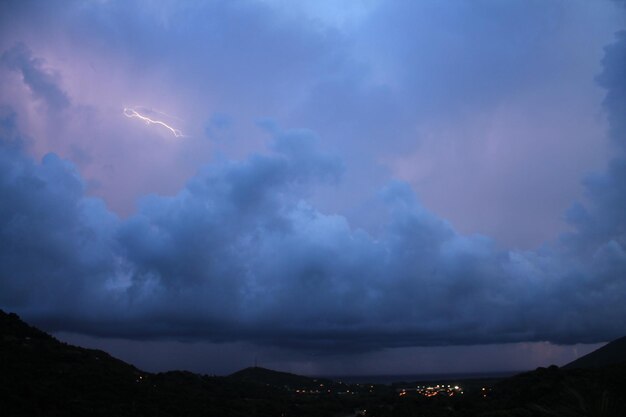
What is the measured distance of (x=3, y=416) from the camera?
34219mm

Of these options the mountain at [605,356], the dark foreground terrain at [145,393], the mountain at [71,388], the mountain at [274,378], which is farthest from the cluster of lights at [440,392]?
the mountain at [71,388]

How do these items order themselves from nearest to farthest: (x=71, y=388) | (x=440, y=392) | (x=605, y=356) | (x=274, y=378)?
(x=71, y=388)
(x=440, y=392)
(x=605, y=356)
(x=274, y=378)

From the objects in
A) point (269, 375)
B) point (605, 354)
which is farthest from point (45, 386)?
point (605, 354)

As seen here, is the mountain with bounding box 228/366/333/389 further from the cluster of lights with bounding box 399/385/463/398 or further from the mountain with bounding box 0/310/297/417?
the mountain with bounding box 0/310/297/417

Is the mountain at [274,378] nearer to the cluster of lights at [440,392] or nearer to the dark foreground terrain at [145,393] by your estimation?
the cluster of lights at [440,392]

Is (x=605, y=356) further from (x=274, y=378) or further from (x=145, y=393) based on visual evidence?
(x=145, y=393)

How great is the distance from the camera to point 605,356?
422 feet

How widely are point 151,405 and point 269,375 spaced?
119556 mm

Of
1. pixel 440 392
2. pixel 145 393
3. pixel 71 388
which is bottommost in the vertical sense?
pixel 440 392

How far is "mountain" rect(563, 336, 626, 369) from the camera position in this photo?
401 feet

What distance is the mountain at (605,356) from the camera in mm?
122312

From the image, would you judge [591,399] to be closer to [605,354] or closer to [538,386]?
[538,386]

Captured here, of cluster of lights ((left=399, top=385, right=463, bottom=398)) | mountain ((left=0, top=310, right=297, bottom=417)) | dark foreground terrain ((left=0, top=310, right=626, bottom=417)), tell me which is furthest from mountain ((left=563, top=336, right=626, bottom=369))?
mountain ((left=0, top=310, right=297, bottom=417))

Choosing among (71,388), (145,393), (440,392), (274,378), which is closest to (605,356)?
(440,392)
